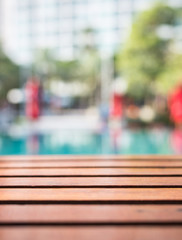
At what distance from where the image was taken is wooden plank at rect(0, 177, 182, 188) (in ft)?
3.28

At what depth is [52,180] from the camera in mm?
1068

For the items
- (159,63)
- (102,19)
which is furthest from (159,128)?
(102,19)

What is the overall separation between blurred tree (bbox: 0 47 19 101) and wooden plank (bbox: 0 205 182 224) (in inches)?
572

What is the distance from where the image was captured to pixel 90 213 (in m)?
0.76

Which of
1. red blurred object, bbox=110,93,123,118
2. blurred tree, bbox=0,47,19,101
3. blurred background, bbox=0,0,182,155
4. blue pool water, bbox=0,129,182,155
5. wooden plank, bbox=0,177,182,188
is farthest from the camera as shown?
blurred tree, bbox=0,47,19,101

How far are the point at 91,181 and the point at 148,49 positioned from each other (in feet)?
37.8

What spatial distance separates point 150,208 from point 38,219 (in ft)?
0.80

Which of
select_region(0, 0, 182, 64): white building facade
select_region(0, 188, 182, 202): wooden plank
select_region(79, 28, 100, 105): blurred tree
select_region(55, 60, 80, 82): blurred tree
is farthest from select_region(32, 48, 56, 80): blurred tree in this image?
select_region(0, 188, 182, 202): wooden plank

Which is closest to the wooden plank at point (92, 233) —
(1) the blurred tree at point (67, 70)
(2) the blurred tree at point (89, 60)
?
(2) the blurred tree at point (89, 60)

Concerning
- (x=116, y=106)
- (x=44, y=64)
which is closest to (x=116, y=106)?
(x=116, y=106)

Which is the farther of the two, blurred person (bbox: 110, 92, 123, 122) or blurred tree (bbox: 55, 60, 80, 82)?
blurred tree (bbox: 55, 60, 80, 82)

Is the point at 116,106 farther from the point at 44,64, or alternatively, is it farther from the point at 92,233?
the point at 44,64

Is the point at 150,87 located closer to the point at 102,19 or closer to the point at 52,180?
the point at 52,180

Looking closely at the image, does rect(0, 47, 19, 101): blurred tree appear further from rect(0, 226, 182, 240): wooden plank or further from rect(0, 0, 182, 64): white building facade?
rect(0, 226, 182, 240): wooden plank
